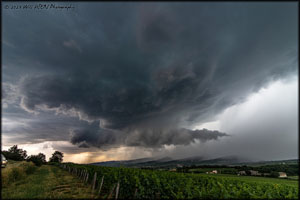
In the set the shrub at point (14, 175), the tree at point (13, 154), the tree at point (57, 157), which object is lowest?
the tree at point (57, 157)

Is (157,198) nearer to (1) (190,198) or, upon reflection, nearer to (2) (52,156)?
(1) (190,198)

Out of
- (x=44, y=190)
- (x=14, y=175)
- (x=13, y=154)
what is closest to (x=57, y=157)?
(x=13, y=154)

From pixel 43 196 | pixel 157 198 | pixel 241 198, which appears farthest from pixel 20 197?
pixel 241 198

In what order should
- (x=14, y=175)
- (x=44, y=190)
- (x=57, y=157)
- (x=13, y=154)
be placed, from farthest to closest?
1. (x=57, y=157)
2. (x=13, y=154)
3. (x=14, y=175)
4. (x=44, y=190)

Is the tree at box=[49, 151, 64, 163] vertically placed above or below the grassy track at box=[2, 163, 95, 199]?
below

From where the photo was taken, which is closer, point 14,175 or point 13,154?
point 14,175

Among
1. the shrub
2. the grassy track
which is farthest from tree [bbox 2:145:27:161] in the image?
the grassy track

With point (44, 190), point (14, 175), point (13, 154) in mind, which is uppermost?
point (44, 190)

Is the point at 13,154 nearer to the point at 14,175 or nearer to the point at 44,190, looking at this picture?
the point at 14,175

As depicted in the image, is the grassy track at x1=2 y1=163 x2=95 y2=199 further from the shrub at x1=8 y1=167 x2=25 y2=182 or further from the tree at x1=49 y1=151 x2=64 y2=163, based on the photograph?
the tree at x1=49 y1=151 x2=64 y2=163

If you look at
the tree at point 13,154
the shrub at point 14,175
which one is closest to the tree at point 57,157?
the tree at point 13,154

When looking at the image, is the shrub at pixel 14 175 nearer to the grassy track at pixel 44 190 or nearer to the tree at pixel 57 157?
the grassy track at pixel 44 190

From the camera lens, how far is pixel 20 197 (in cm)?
1189

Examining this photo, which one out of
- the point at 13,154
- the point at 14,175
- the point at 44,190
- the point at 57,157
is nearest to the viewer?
the point at 44,190
